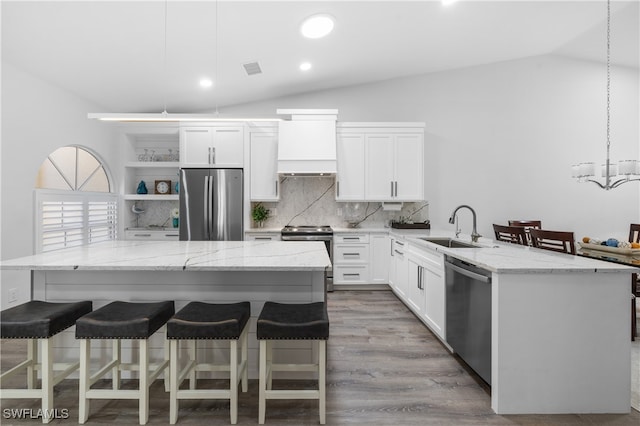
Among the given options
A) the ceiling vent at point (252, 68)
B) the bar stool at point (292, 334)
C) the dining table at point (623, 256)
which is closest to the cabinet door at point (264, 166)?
the ceiling vent at point (252, 68)

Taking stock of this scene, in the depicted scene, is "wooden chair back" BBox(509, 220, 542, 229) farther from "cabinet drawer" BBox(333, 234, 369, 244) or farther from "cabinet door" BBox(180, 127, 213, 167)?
"cabinet door" BBox(180, 127, 213, 167)

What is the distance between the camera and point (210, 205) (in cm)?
455

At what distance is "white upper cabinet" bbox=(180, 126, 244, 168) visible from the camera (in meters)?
4.68

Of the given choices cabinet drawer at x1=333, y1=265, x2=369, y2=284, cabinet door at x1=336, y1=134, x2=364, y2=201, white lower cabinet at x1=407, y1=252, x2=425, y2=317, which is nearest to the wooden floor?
white lower cabinet at x1=407, y1=252, x2=425, y2=317

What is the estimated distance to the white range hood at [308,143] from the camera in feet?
Result: 15.3

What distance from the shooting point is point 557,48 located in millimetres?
4910

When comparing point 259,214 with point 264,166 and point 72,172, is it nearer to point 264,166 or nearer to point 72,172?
point 264,166

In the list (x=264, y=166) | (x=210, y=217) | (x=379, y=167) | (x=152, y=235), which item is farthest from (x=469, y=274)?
(x=152, y=235)

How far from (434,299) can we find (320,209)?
2.62m

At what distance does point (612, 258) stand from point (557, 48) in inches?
139

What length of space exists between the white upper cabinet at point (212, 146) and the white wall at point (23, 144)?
1366 millimetres

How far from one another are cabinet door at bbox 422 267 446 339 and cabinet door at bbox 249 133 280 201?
253 centimetres

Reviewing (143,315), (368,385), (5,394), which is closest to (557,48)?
(368,385)

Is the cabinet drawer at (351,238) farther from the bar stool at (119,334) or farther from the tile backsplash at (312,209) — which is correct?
the bar stool at (119,334)
